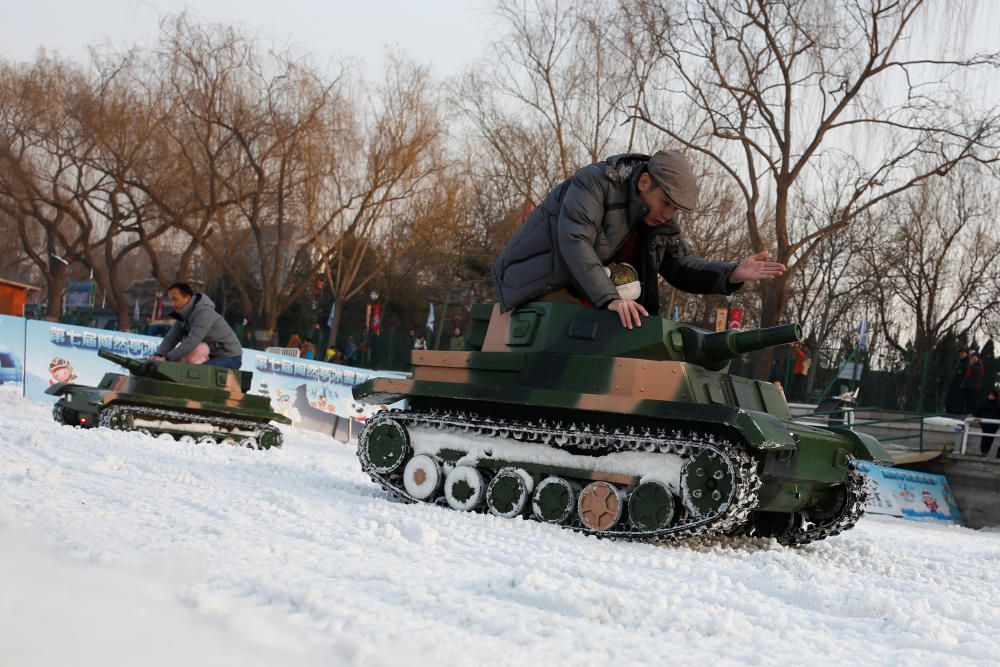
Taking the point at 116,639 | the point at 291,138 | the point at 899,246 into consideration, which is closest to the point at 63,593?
the point at 116,639

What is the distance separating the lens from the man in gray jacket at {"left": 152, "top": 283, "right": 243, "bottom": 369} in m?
13.1

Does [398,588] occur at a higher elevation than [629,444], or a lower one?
lower

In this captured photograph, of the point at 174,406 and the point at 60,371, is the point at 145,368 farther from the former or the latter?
the point at 60,371

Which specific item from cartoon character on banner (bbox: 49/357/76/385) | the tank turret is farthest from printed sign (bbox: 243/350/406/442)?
the tank turret

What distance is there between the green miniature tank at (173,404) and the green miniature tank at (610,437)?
17.6ft

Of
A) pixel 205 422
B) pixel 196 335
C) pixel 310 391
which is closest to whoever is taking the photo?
pixel 196 335

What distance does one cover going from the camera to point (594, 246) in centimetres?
795

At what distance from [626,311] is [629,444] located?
91 cm

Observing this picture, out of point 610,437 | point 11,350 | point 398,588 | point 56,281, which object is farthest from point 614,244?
point 56,281

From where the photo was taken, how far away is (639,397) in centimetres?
727

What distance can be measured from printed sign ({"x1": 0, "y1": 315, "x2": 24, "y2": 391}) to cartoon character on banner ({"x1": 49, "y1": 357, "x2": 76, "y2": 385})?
1.38ft

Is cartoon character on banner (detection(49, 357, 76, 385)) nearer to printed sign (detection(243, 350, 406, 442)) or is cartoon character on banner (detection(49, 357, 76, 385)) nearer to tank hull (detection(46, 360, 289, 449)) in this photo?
printed sign (detection(243, 350, 406, 442))

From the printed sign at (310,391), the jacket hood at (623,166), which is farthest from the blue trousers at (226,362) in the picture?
the jacket hood at (623,166)

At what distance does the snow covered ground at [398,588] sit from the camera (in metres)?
3.46
